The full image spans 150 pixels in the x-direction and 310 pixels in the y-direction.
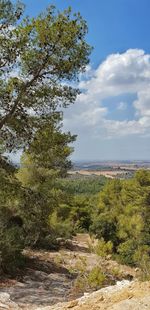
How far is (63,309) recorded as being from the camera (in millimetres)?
7125

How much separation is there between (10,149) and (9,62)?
266 centimetres

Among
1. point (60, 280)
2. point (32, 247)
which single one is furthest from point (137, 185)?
point (60, 280)

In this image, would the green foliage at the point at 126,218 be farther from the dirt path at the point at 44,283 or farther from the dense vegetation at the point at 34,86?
the dense vegetation at the point at 34,86

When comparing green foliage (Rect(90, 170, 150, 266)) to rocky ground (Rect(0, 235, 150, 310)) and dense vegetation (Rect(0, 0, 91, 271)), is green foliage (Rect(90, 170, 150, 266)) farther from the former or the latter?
dense vegetation (Rect(0, 0, 91, 271))

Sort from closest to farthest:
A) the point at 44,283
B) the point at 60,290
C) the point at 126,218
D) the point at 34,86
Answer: the point at 34,86
the point at 60,290
the point at 44,283
the point at 126,218

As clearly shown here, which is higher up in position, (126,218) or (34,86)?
(34,86)

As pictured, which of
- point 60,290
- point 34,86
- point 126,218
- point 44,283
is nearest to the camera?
point 34,86

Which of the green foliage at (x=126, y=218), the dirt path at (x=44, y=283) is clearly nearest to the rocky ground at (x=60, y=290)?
the dirt path at (x=44, y=283)

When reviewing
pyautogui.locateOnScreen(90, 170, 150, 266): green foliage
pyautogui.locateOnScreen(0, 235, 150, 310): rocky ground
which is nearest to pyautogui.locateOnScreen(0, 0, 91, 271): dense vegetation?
pyautogui.locateOnScreen(0, 235, 150, 310): rocky ground

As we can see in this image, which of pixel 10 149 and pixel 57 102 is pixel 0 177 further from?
pixel 57 102

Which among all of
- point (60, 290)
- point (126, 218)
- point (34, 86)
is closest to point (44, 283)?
point (60, 290)

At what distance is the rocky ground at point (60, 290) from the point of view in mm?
6711

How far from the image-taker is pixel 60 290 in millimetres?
17703

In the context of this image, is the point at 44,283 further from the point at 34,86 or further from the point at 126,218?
the point at 126,218
